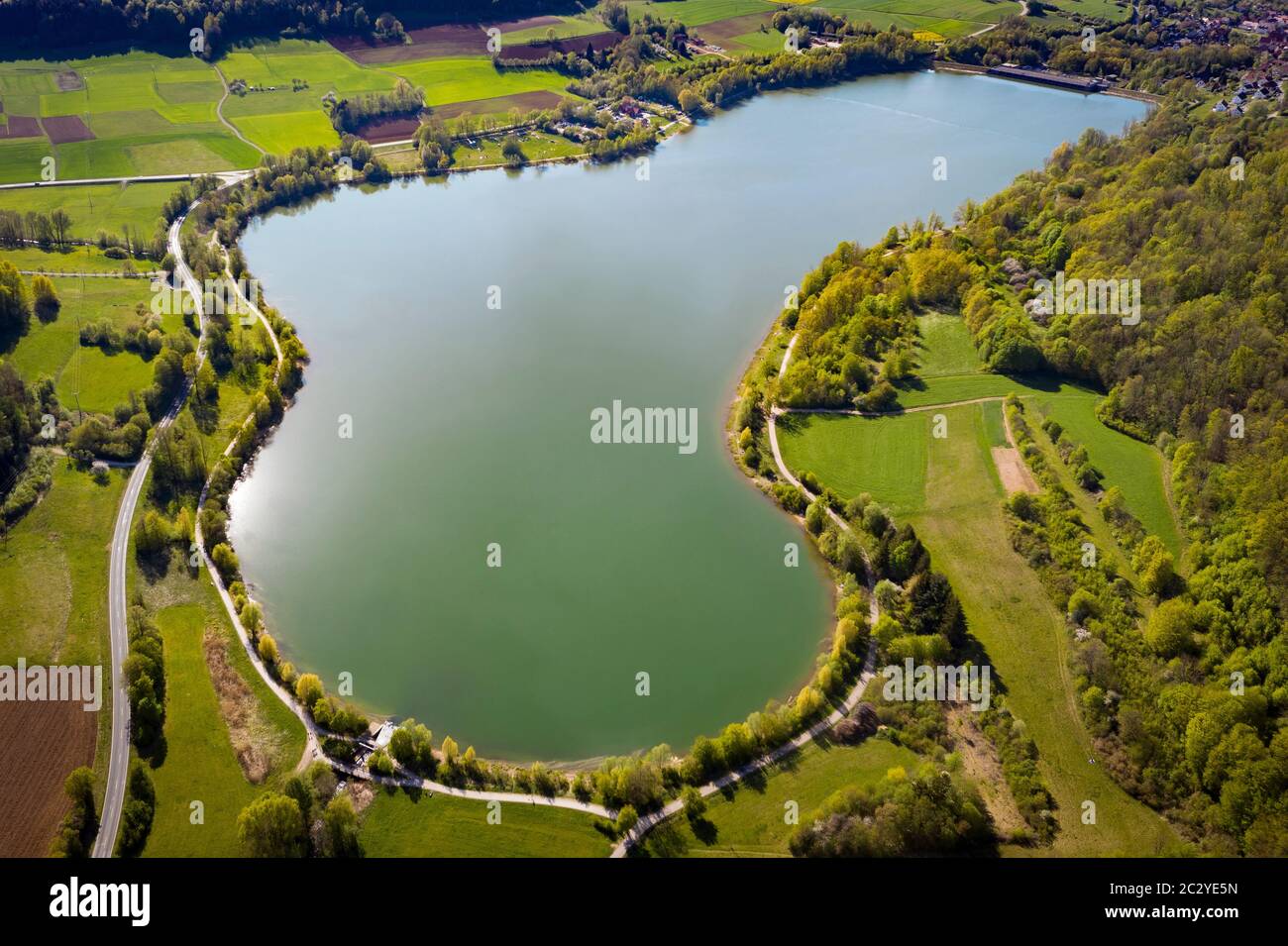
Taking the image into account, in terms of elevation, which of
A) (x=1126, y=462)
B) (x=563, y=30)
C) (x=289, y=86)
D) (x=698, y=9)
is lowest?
(x=1126, y=462)

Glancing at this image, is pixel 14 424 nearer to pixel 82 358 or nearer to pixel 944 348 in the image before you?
pixel 82 358

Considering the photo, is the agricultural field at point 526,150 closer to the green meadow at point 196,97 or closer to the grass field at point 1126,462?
the green meadow at point 196,97

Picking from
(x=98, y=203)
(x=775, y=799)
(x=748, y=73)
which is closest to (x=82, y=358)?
(x=98, y=203)

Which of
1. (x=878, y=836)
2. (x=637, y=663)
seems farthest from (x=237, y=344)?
(x=878, y=836)

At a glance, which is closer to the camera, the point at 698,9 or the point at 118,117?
the point at 118,117

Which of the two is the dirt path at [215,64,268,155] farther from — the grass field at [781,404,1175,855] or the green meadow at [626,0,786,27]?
the grass field at [781,404,1175,855]

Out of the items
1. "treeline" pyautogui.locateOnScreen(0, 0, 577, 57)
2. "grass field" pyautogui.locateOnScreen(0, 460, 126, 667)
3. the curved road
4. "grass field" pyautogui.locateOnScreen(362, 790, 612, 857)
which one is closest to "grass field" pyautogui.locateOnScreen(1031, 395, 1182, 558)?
"grass field" pyautogui.locateOnScreen(362, 790, 612, 857)
